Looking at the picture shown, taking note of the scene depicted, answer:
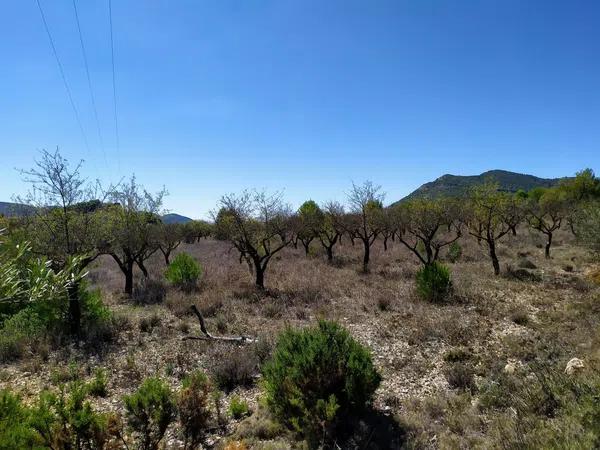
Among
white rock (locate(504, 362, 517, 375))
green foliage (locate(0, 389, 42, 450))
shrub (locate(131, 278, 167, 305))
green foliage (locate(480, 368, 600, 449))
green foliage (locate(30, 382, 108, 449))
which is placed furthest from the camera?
shrub (locate(131, 278, 167, 305))

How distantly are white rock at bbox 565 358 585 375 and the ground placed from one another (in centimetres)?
13

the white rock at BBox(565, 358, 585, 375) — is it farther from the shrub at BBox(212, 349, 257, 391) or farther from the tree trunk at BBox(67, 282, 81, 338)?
the tree trunk at BBox(67, 282, 81, 338)

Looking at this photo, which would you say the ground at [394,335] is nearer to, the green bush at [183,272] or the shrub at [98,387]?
the shrub at [98,387]

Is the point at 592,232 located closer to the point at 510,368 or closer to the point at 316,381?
the point at 510,368

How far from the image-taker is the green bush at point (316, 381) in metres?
4.93

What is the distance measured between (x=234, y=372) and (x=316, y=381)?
257 centimetres

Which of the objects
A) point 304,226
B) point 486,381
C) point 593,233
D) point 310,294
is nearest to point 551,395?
point 486,381

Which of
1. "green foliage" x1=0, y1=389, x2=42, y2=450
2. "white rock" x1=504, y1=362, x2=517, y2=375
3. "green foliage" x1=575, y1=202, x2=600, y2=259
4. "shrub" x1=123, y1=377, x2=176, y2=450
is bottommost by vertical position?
"white rock" x1=504, y1=362, x2=517, y2=375

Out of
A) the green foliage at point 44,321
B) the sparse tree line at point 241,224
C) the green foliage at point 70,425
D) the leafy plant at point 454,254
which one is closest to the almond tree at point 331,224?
the sparse tree line at point 241,224

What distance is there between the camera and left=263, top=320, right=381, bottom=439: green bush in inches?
194

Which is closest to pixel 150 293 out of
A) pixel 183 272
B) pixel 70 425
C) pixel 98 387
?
pixel 183 272

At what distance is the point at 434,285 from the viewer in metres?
12.6

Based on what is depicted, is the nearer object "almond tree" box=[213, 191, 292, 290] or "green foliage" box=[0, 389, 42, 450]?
"green foliage" box=[0, 389, 42, 450]

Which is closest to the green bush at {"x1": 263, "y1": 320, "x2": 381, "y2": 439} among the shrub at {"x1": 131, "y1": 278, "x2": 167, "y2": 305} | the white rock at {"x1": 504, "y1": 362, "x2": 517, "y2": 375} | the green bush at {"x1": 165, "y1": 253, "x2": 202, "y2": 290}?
the white rock at {"x1": 504, "y1": 362, "x2": 517, "y2": 375}
